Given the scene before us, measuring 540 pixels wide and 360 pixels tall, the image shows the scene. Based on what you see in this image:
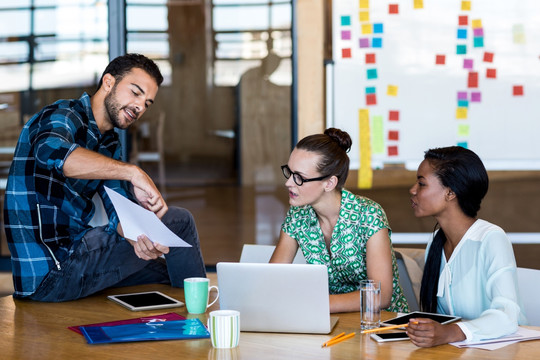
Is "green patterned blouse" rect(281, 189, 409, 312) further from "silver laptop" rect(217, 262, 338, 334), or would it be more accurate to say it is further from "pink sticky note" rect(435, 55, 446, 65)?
"pink sticky note" rect(435, 55, 446, 65)

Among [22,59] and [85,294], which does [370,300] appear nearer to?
[85,294]

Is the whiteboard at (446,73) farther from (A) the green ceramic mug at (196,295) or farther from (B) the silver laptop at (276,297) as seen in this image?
(B) the silver laptop at (276,297)

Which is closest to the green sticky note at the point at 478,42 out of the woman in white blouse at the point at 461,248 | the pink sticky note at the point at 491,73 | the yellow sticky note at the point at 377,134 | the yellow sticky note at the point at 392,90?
the pink sticky note at the point at 491,73

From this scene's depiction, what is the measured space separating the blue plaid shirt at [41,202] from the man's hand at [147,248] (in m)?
0.29

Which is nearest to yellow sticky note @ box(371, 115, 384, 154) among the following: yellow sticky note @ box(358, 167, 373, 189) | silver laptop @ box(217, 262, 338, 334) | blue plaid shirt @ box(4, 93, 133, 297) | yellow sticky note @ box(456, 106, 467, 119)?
yellow sticky note @ box(358, 167, 373, 189)

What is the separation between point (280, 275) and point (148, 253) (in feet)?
2.39

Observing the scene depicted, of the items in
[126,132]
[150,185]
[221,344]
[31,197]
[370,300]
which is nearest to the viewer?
[221,344]

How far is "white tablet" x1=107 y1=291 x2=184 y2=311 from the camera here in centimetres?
211

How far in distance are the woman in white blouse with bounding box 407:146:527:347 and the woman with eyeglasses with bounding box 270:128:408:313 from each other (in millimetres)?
144

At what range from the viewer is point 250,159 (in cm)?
463

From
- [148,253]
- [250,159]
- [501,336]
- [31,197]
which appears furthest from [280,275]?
[250,159]

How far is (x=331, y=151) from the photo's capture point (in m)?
2.39

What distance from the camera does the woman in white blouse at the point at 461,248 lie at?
201 cm

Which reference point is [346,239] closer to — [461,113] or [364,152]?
[364,152]
